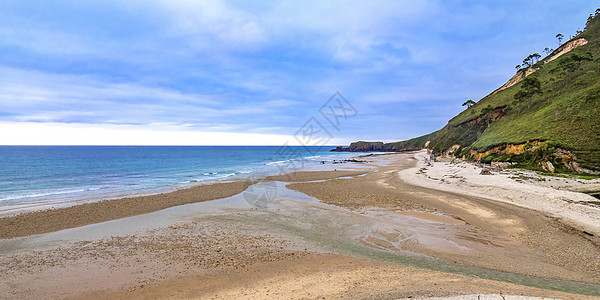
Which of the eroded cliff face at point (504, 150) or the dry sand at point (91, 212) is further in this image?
the eroded cliff face at point (504, 150)

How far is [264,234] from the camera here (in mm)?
14008

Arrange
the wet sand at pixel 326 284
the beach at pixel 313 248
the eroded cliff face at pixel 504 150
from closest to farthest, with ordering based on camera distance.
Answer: the wet sand at pixel 326 284 < the beach at pixel 313 248 < the eroded cliff face at pixel 504 150

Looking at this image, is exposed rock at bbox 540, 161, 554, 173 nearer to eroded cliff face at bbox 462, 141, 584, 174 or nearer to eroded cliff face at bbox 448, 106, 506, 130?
eroded cliff face at bbox 462, 141, 584, 174

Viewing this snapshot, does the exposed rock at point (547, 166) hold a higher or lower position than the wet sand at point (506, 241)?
higher

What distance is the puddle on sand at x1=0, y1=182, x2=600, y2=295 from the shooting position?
990cm

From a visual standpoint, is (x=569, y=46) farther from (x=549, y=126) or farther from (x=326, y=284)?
(x=326, y=284)

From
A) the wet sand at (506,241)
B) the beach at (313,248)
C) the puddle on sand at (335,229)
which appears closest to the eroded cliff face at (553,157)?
the beach at (313,248)

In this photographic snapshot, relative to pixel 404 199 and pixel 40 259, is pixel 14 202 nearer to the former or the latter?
pixel 40 259

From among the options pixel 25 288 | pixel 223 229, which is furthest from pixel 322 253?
pixel 25 288

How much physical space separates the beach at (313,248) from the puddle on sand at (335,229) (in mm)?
76

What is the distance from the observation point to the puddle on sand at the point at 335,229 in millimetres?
9896

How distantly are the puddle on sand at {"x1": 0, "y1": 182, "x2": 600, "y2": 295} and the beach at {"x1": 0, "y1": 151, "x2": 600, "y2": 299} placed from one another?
0.08m

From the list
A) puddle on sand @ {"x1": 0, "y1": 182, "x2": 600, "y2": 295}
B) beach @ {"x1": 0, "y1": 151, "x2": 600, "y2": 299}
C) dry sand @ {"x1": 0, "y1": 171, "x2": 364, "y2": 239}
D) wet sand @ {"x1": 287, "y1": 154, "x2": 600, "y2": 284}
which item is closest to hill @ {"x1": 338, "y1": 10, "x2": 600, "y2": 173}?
beach @ {"x1": 0, "y1": 151, "x2": 600, "y2": 299}

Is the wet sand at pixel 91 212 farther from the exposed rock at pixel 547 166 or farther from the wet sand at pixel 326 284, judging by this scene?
the exposed rock at pixel 547 166
